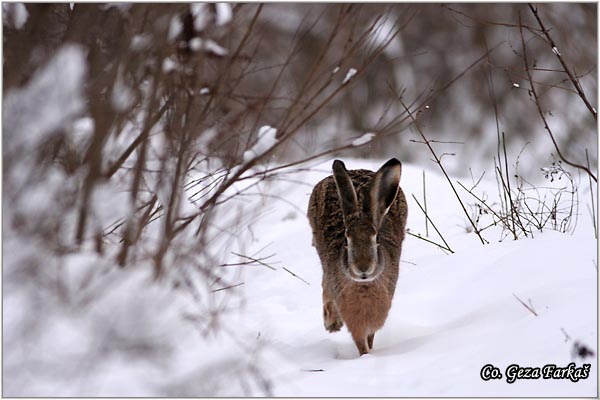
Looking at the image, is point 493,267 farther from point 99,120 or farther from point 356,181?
point 99,120

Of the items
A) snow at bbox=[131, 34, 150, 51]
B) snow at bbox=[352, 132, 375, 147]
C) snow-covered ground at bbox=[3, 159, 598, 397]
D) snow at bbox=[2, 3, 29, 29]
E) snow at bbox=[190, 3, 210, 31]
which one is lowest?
snow-covered ground at bbox=[3, 159, 598, 397]

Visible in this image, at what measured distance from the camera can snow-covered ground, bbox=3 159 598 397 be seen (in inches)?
116

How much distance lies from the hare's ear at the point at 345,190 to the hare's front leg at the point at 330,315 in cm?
67

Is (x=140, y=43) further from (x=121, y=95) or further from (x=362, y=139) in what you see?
(x=362, y=139)

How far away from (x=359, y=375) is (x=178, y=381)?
2.99 feet

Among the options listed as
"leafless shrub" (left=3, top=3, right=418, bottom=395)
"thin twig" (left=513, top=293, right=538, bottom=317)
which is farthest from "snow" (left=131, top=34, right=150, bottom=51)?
"thin twig" (left=513, top=293, right=538, bottom=317)

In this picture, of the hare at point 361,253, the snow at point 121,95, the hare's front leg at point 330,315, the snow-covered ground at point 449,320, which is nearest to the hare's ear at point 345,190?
the hare at point 361,253

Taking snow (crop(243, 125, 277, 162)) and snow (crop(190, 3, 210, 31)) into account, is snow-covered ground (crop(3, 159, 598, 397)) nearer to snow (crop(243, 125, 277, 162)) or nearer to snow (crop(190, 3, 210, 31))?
snow (crop(243, 125, 277, 162))

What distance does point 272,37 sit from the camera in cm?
552

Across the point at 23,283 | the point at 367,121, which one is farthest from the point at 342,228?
the point at 367,121

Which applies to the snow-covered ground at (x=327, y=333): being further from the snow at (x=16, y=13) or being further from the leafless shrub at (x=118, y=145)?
the snow at (x=16, y=13)

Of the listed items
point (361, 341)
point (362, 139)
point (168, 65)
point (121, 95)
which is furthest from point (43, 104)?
point (361, 341)

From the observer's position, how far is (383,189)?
425 cm

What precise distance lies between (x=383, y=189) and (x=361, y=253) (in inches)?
15.8
